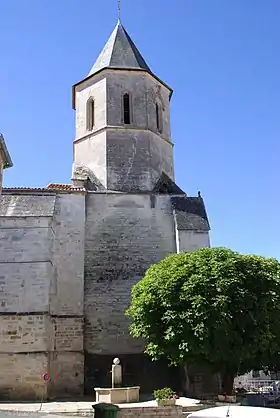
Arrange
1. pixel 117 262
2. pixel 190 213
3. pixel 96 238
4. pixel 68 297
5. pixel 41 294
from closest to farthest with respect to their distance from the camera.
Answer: pixel 41 294 < pixel 68 297 < pixel 117 262 < pixel 96 238 < pixel 190 213

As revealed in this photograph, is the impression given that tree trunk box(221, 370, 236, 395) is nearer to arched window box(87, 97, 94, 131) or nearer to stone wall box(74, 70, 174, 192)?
stone wall box(74, 70, 174, 192)

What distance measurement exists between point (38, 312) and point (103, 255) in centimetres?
381

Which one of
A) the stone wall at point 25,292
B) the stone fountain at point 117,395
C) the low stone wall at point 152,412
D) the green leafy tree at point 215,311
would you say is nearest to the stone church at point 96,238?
the stone wall at point 25,292

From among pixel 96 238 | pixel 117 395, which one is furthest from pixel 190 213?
pixel 117 395

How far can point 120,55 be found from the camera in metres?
22.0

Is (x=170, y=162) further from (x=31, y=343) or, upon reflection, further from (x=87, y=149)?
(x=31, y=343)

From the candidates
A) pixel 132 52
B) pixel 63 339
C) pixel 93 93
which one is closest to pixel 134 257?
pixel 63 339

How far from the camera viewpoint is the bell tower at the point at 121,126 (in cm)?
2002

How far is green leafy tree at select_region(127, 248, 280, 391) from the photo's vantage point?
13656mm

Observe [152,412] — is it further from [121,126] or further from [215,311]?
[121,126]

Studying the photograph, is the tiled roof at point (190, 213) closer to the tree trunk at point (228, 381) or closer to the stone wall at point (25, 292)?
the stone wall at point (25, 292)

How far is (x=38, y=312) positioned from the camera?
16.1m

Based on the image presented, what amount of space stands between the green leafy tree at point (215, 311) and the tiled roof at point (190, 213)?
3.34 m

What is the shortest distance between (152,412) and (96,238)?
819 centimetres
